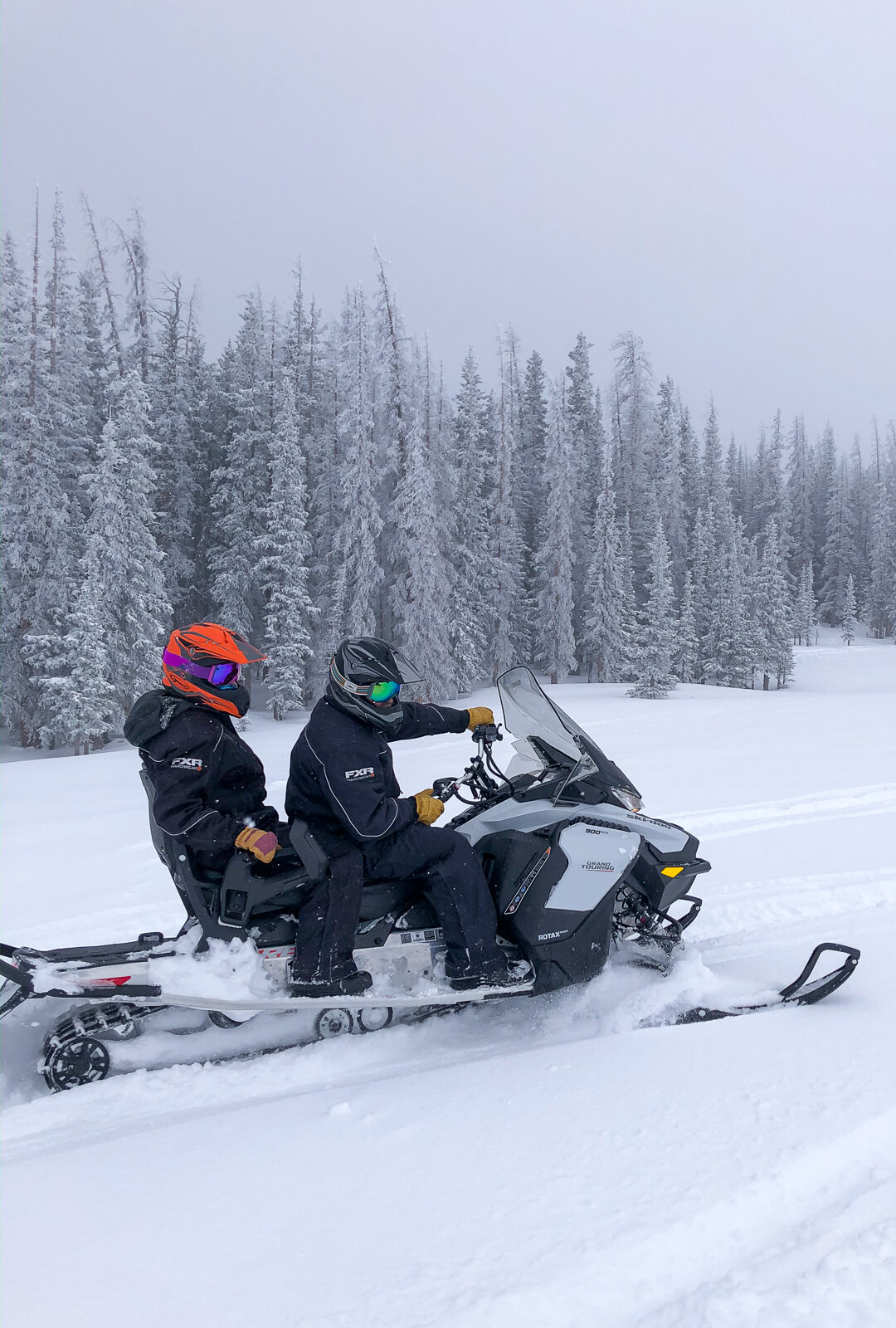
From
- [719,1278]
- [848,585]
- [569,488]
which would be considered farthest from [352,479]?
[848,585]

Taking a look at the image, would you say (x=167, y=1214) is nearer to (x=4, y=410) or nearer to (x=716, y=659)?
(x=4, y=410)

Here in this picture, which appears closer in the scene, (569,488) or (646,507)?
(569,488)

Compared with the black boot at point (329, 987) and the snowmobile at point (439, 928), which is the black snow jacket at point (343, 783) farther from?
the black boot at point (329, 987)

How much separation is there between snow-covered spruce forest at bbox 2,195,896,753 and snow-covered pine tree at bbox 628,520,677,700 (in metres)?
0.14

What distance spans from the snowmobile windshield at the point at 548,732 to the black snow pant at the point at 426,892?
686mm

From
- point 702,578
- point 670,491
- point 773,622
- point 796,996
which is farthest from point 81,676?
point 773,622

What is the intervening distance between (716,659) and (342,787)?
3852 cm

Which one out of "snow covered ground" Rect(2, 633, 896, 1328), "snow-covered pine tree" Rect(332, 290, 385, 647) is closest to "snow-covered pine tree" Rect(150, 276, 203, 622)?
"snow-covered pine tree" Rect(332, 290, 385, 647)

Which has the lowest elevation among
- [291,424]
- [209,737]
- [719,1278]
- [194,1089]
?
[194,1089]

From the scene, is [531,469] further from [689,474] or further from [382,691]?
[382,691]

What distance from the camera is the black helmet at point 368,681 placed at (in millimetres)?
3502

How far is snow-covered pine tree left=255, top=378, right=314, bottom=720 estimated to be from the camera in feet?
78.7

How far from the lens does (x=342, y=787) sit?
133 inches

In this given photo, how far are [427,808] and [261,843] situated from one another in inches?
30.0
